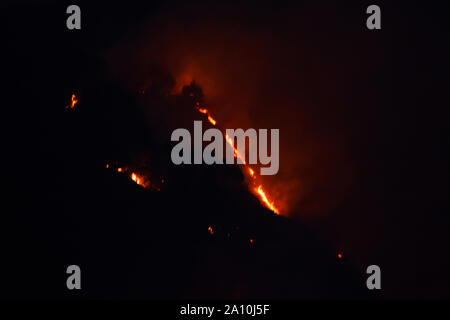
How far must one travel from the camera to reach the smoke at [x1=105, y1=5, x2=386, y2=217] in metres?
18.7

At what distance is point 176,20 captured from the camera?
68.1 ft

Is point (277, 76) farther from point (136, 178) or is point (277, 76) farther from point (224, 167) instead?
point (136, 178)

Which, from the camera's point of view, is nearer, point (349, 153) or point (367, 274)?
point (367, 274)

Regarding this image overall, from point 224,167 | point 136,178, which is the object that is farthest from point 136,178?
point 224,167

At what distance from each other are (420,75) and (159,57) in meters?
13.9

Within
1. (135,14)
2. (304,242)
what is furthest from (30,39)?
(304,242)

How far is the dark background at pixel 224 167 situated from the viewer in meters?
10.1

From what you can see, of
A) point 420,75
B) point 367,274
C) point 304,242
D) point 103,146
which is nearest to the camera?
point 103,146

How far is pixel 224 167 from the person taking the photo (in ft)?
43.7

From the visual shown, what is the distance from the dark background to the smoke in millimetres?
81

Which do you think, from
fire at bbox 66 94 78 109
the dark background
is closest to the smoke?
the dark background

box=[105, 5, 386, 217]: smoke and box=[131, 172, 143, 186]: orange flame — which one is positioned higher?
box=[105, 5, 386, 217]: smoke

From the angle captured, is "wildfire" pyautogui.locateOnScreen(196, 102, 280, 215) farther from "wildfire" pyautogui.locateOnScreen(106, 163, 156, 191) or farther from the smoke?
"wildfire" pyautogui.locateOnScreen(106, 163, 156, 191)
